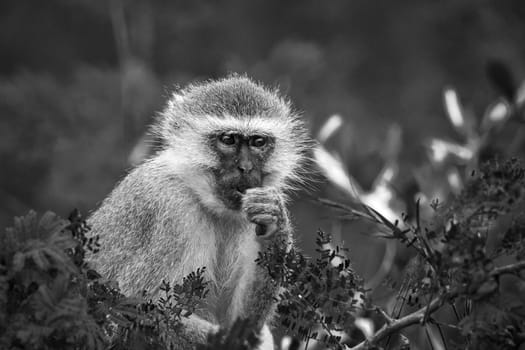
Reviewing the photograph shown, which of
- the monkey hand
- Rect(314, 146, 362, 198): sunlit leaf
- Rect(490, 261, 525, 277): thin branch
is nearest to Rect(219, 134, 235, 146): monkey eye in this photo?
the monkey hand

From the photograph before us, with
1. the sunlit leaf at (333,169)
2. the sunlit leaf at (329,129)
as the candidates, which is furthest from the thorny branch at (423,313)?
the sunlit leaf at (329,129)

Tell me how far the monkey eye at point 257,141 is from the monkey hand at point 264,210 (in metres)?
0.52

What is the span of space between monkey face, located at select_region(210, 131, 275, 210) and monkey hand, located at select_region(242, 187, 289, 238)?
6.0 inches

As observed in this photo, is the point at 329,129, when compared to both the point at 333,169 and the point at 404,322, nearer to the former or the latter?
the point at 333,169

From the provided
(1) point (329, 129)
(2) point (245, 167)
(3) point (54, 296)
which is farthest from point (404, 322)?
(1) point (329, 129)

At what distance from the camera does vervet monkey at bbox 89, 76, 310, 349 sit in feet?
14.4

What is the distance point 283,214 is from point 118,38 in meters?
8.32

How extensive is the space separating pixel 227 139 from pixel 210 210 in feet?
1.42

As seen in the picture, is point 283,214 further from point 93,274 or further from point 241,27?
point 241,27

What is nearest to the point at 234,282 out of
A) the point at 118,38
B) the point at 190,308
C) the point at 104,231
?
the point at 104,231

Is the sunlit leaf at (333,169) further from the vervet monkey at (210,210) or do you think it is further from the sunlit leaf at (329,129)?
the vervet monkey at (210,210)

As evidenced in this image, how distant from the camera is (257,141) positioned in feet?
15.7

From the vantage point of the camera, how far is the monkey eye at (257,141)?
15.7ft

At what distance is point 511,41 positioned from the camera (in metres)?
11.8
